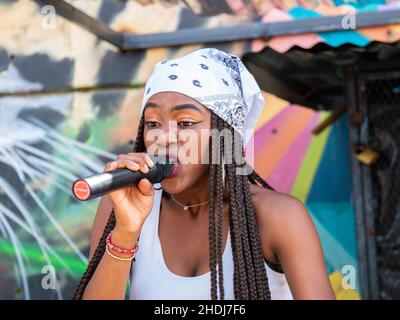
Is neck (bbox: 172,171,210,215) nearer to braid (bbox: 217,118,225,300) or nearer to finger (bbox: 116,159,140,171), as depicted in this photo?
braid (bbox: 217,118,225,300)

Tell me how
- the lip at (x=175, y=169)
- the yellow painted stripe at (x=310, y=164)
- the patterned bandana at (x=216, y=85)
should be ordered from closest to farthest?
the lip at (x=175, y=169) < the patterned bandana at (x=216, y=85) < the yellow painted stripe at (x=310, y=164)

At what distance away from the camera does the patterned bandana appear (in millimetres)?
2195

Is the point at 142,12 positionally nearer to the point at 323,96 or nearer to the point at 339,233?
the point at 323,96

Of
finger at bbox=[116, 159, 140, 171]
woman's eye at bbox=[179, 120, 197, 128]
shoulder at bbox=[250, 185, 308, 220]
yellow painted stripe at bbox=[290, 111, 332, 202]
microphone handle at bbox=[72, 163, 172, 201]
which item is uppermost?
yellow painted stripe at bbox=[290, 111, 332, 202]

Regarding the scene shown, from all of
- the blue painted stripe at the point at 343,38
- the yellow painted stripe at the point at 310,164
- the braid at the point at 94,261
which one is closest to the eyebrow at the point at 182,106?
the braid at the point at 94,261

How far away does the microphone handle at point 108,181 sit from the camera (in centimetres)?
153

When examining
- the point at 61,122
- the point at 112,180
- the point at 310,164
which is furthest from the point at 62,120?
the point at 112,180

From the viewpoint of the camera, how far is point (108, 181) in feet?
5.25

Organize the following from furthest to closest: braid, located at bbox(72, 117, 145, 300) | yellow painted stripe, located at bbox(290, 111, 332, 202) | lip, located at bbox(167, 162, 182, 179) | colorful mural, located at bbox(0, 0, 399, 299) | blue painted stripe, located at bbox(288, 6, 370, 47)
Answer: yellow painted stripe, located at bbox(290, 111, 332, 202)
colorful mural, located at bbox(0, 0, 399, 299)
blue painted stripe, located at bbox(288, 6, 370, 47)
braid, located at bbox(72, 117, 145, 300)
lip, located at bbox(167, 162, 182, 179)

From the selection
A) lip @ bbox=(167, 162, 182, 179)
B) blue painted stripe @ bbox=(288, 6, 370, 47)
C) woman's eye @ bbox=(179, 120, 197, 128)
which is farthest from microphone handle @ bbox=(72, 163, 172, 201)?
blue painted stripe @ bbox=(288, 6, 370, 47)

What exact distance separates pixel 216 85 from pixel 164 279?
653 mm

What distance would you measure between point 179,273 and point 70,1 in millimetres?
2753

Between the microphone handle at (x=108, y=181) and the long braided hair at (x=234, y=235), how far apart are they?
0.33 meters

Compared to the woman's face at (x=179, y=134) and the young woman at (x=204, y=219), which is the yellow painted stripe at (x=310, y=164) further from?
the woman's face at (x=179, y=134)
